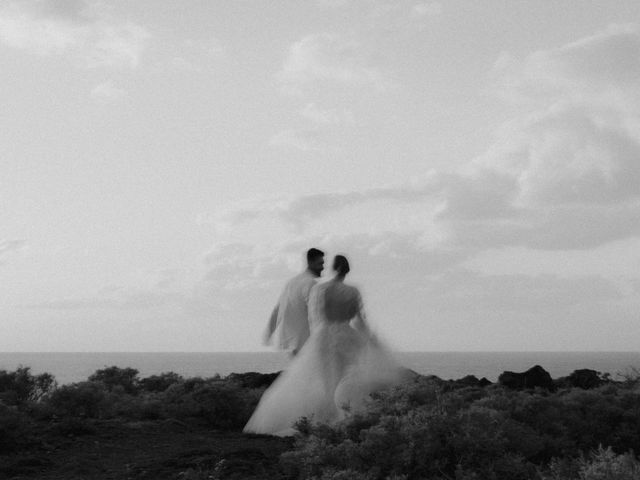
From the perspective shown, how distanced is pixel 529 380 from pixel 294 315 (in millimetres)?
6809

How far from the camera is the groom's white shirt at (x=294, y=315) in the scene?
38.7 ft

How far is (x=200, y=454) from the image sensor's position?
28.4ft

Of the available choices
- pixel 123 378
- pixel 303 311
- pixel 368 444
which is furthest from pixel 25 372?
pixel 368 444

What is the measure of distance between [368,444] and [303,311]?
5.28 meters

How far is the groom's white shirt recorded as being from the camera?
11789mm

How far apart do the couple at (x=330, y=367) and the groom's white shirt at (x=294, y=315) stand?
1.71 ft

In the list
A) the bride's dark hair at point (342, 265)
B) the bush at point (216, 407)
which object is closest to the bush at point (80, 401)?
the bush at point (216, 407)

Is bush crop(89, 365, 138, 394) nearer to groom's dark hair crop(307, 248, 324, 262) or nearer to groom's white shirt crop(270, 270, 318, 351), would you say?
groom's white shirt crop(270, 270, 318, 351)

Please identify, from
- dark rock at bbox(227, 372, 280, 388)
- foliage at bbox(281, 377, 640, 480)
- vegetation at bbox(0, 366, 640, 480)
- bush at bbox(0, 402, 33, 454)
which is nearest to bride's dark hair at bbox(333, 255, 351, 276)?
vegetation at bbox(0, 366, 640, 480)

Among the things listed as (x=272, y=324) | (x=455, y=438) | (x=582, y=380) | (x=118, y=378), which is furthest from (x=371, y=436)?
(x=118, y=378)

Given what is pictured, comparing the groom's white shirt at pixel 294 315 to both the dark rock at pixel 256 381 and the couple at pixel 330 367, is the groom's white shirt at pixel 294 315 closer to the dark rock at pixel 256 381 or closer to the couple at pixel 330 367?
the couple at pixel 330 367

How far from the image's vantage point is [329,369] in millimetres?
10641

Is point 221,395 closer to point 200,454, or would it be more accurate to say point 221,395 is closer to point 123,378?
point 200,454

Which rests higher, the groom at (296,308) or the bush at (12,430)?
the groom at (296,308)
